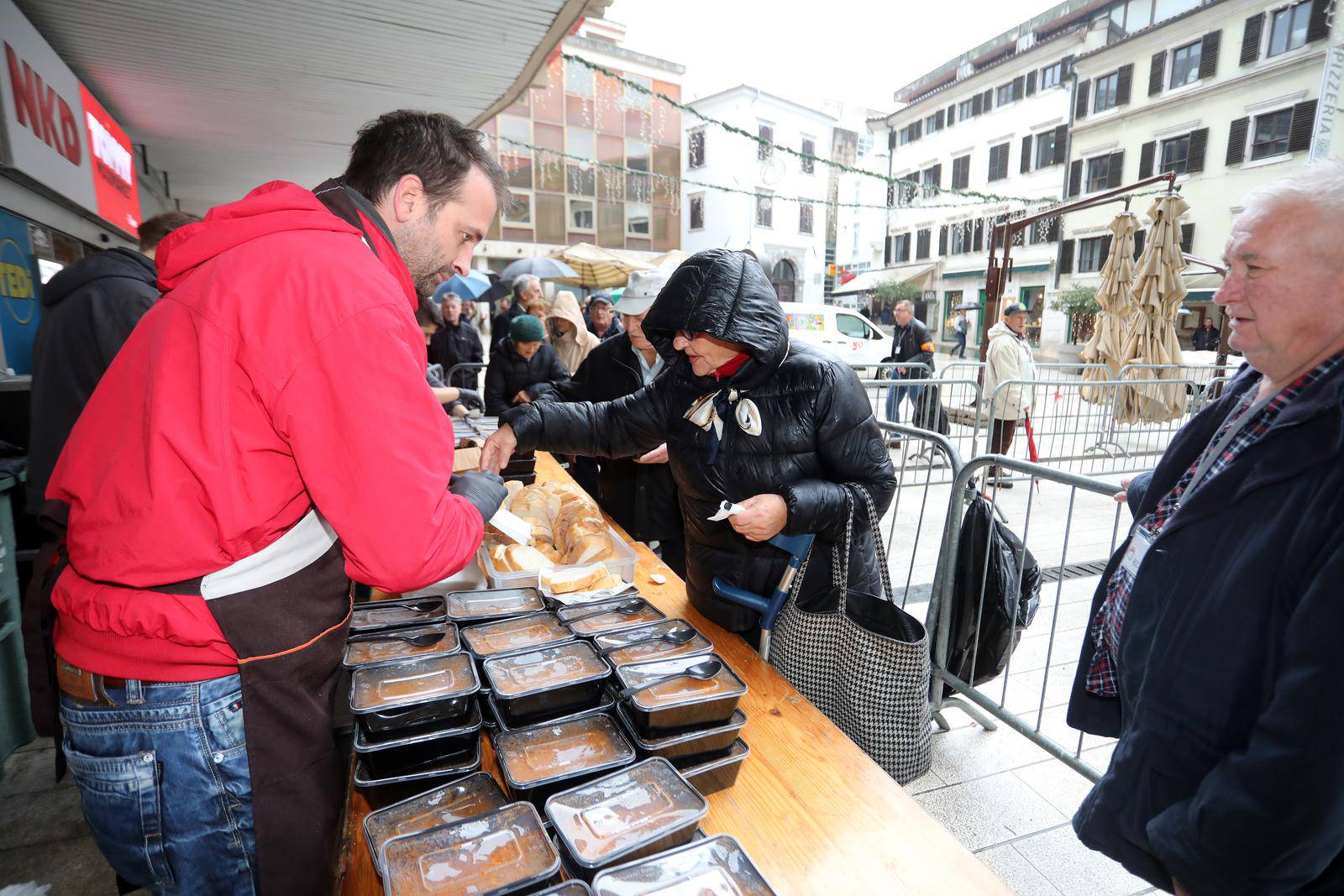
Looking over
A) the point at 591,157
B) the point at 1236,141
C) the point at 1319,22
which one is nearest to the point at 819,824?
the point at 1319,22

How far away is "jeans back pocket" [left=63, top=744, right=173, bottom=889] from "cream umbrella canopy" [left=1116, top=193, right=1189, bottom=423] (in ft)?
29.1

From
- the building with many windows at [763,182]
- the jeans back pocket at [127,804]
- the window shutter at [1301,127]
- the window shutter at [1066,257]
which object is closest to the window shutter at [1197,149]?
the window shutter at [1301,127]

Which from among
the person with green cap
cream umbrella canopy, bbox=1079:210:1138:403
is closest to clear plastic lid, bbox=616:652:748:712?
the person with green cap

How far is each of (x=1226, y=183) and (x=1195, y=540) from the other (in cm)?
2800

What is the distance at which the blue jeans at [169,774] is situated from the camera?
1105 mm

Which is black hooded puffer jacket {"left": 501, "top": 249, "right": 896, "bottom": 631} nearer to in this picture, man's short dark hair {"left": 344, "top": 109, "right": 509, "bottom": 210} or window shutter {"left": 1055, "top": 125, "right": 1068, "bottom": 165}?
man's short dark hair {"left": 344, "top": 109, "right": 509, "bottom": 210}

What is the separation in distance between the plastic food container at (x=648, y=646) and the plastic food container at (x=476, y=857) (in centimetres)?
44

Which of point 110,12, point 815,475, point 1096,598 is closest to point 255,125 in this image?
point 110,12

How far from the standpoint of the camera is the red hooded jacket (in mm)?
1031

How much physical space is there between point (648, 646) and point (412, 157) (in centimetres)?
124

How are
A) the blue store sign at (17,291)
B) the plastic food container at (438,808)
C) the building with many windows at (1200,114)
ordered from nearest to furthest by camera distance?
the plastic food container at (438,808) < the blue store sign at (17,291) < the building with many windows at (1200,114)

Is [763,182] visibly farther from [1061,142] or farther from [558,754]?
[558,754]

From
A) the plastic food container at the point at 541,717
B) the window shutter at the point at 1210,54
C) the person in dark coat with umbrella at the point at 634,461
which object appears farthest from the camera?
the window shutter at the point at 1210,54

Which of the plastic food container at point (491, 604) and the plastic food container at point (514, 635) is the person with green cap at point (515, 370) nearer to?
the plastic food container at point (491, 604)
